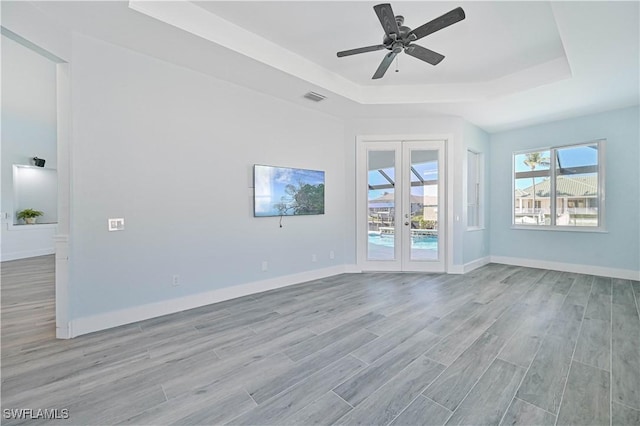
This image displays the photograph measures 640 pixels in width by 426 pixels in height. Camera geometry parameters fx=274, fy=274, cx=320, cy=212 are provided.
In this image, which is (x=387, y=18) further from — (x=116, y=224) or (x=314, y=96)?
(x=116, y=224)

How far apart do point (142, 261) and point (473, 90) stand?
5.31 m

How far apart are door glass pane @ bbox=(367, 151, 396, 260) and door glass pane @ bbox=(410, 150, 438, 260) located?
1.36 ft

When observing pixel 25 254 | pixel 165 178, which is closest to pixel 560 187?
pixel 165 178

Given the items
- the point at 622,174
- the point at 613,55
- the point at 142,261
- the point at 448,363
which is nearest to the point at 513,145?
the point at 622,174

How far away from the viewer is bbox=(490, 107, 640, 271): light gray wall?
15.3 ft

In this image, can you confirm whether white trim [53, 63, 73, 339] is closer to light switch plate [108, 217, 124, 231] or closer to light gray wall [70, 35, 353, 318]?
light gray wall [70, 35, 353, 318]

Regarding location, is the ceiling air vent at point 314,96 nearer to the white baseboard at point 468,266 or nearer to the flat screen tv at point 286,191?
the flat screen tv at point 286,191

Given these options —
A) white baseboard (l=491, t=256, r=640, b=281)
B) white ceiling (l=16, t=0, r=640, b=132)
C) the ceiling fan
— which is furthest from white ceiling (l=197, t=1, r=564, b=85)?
white baseboard (l=491, t=256, r=640, b=281)

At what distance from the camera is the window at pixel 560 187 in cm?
507

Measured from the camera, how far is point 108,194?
9.58 ft

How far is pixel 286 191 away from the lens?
4.39 m

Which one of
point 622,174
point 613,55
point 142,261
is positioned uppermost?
point 613,55

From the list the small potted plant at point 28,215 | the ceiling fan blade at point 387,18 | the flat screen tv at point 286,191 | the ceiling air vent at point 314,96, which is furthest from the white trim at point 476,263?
the small potted plant at point 28,215

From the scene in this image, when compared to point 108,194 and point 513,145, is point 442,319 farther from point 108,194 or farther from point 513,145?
point 513,145
